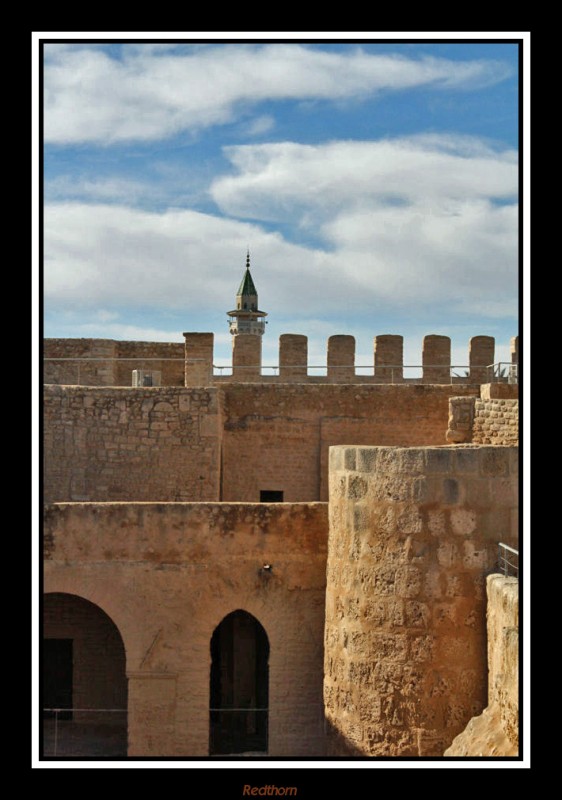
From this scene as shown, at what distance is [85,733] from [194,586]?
3.15 metres

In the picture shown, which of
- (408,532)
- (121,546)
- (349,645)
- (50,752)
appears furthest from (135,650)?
(408,532)

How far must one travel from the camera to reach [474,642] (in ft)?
30.8

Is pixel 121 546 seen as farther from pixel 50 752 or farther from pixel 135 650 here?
pixel 50 752

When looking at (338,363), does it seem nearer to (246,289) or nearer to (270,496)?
(270,496)

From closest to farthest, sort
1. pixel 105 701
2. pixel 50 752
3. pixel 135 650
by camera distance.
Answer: pixel 135 650 < pixel 50 752 < pixel 105 701

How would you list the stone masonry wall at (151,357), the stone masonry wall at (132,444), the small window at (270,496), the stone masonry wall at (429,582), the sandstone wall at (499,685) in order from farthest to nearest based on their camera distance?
the stone masonry wall at (151,357), the small window at (270,496), the stone masonry wall at (132,444), the stone masonry wall at (429,582), the sandstone wall at (499,685)

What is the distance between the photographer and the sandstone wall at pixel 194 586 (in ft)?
38.9

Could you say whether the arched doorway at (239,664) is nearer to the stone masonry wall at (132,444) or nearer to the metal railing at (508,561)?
the stone masonry wall at (132,444)

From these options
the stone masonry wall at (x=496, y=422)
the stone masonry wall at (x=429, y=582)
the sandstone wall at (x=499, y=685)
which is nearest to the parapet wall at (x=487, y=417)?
the stone masonry wall at (x=496, y=422)

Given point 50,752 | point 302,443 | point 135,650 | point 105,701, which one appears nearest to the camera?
point 135,650

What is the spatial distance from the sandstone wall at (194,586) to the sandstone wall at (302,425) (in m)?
3.19

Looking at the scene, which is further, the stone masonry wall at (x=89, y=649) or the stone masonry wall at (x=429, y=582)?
the stone masonry wall at (x=89, y=649)

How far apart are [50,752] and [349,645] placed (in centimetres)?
503

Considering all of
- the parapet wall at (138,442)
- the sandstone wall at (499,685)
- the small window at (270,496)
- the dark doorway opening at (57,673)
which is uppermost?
the parapet wall at (138,442)
